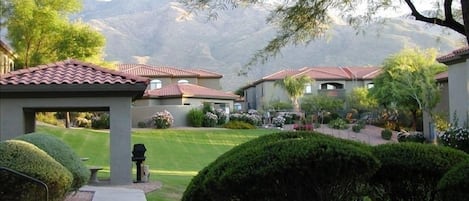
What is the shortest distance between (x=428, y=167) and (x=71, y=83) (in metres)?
12.2

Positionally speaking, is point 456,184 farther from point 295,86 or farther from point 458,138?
point 295,86

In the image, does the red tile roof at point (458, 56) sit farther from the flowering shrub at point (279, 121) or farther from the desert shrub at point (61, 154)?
the flowering shrub at point (279, 121)

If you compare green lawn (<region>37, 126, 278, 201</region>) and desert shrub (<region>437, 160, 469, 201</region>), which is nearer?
desert shrub (<region>437, 160, 469, 201</region>)

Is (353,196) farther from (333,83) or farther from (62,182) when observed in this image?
(333,83)

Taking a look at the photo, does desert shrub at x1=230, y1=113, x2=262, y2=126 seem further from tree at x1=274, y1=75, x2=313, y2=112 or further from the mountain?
the mountain

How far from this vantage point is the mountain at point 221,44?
387ft

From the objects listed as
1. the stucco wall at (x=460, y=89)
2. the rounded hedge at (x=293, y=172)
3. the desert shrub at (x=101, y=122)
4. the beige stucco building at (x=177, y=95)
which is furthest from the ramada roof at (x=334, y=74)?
the rounded hedge at (x=293, y=172)

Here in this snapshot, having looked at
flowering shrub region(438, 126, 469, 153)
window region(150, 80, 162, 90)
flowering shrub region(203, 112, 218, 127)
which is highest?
window region(150, 80, 162, 90)

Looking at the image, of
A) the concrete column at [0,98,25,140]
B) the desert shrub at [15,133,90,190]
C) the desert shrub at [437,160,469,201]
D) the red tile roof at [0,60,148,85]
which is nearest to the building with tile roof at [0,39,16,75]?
the red tile roof at [0,60,148,85]

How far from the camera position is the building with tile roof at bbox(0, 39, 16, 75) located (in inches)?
1342

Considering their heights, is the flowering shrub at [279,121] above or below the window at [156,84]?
below

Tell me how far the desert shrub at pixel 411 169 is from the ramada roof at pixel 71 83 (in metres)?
11.2

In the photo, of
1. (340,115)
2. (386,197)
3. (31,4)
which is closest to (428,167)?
(386,197)

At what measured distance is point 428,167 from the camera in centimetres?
587
